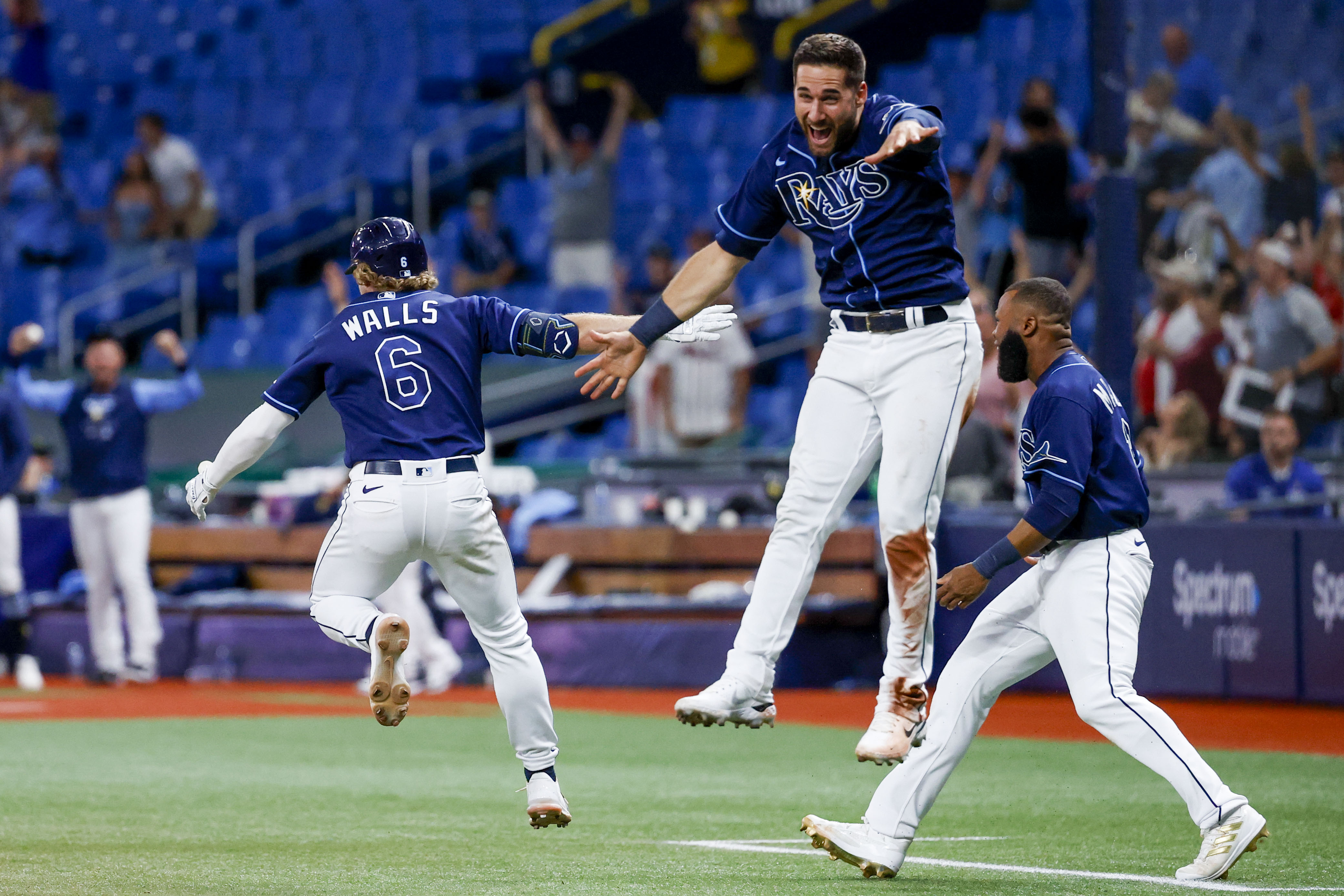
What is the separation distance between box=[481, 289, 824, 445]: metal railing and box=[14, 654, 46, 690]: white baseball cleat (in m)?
5.00

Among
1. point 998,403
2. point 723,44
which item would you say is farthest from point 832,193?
point 723,44

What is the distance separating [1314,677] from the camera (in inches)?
506

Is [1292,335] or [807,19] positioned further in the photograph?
[807,19]

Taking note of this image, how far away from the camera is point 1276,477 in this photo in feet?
44.3

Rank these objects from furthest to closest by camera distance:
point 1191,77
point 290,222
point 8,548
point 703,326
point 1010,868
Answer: point 290,222, point 1191,77, point 8,548, point 703,326, point 1010,868

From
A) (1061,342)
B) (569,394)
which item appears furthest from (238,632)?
(1061,342)

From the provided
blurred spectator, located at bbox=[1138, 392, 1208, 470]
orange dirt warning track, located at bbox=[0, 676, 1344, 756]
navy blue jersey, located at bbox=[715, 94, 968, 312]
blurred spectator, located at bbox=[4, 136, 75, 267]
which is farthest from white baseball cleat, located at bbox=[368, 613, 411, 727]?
blurred spectator, located at bbox=[4, 136, 75, 267]

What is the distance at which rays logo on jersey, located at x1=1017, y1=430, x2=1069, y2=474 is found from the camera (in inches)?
247

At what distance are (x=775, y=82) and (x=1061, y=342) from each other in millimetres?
14990

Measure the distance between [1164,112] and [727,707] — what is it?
10219 millimetres

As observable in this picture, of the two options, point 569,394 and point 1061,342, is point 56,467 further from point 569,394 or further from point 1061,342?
point 1061,342

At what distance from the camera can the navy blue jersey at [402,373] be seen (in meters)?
6.86

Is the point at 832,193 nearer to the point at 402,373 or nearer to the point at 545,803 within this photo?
the point at 402,373

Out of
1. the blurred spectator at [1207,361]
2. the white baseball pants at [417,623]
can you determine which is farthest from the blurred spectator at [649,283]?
the blurred spectator at [1207,361]
